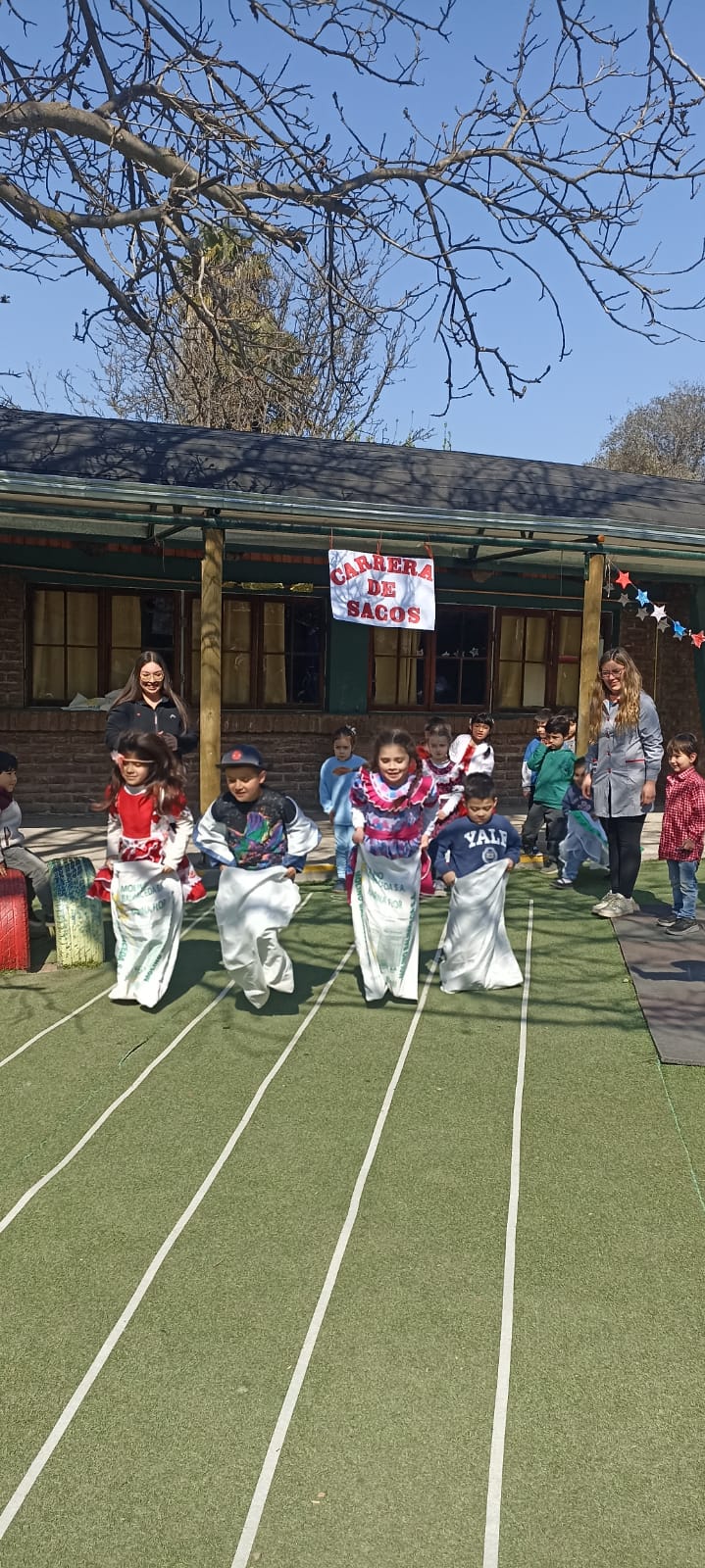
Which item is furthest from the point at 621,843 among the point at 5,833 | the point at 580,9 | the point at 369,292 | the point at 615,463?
the point at 615,463

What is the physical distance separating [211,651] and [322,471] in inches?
120

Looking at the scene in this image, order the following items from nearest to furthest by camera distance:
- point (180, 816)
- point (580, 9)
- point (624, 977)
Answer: point (180, 816), point (624, 977), point (580, 9)

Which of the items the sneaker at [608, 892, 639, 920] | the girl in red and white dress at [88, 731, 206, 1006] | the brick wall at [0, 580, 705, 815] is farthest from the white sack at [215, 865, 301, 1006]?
the brick wall at [0, 580, 705, 815]

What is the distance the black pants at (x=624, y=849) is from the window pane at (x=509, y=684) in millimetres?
6494

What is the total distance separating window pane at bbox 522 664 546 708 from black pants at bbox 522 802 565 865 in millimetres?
4731

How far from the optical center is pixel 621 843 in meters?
7.73

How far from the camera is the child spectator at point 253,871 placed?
575 cm

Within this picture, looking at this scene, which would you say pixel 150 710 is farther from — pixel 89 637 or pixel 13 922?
pixel 89 637

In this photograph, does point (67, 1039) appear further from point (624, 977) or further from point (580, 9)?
point (580, 9)

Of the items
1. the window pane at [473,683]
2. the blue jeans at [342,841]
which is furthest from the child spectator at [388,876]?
the window pane at [473,683]

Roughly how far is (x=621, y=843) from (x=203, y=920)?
287cm

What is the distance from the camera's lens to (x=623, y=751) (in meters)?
7.52

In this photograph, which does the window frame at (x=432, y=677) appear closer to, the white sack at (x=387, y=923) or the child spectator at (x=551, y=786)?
the child spectator at (x=551, y=786)

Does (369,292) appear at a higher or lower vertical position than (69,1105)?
higher
